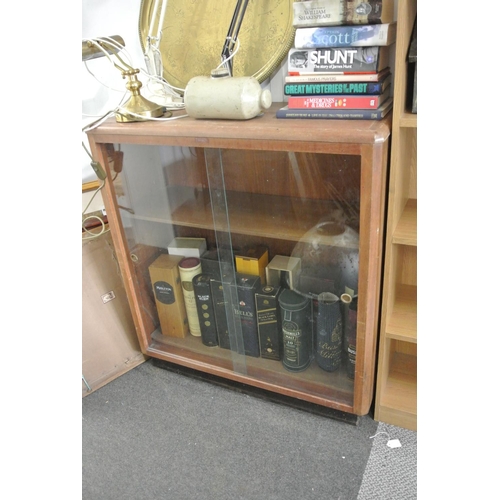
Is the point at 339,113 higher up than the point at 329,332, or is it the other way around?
the point at 339,113

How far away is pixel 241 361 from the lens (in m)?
1.45

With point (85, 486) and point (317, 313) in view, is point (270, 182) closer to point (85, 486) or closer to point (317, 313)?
point (317, 313)

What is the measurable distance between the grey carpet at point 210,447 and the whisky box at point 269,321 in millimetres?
173

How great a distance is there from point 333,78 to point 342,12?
0.13 metres

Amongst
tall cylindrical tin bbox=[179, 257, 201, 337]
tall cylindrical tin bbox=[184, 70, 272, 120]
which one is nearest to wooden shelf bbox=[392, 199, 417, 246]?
tall cylindrical tin bbox=[184, 70, 272, 120]

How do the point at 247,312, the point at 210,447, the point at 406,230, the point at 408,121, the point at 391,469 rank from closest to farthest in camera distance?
the point at 408,121 → the point at 406,230 → the point at 391,469 → the point at 210,447 → the point at 247,312

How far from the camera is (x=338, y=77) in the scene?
977 mm

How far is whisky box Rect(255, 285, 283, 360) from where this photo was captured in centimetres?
133

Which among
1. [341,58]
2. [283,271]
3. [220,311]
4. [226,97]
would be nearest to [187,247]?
[220,311]

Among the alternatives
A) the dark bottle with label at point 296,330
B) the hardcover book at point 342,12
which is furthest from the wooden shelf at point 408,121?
the dark bottle with label at point 296,330

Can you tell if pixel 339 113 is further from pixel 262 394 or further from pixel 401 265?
pixel 262 394

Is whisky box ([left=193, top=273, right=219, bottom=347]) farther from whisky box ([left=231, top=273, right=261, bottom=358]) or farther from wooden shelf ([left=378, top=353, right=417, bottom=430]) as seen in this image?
wooden shelf ([left=378, top=353, right=417, bottom=430])
